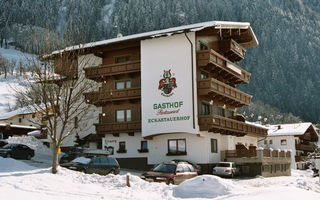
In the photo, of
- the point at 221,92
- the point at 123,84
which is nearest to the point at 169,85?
the point at 221,92

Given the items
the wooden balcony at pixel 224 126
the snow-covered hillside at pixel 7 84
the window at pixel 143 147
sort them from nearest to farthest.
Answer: the wooden balcony at pixel 224 126
the window at pixel 143 147
the snow-covered hillside at pixel 7 84

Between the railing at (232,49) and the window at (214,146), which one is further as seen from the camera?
the railing at (232,49)

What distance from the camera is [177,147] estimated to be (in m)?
38.3

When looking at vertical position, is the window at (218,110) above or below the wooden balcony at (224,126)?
above

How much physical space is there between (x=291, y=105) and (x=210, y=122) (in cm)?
13421

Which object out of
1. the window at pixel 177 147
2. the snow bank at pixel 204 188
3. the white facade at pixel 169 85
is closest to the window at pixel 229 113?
the window at pixel 177 147

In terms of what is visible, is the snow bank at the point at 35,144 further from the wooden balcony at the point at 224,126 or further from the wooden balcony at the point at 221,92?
the wooden balcony at the point at 221,92

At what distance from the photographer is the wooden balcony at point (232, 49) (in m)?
42.5

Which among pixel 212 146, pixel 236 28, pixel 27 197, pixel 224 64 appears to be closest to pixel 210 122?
pixel 212 146

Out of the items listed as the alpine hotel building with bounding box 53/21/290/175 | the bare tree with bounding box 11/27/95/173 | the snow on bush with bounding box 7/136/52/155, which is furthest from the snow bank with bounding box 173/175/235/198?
the snow on bush with bounding box 7/136/52/155

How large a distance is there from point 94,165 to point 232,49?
71.6 ft

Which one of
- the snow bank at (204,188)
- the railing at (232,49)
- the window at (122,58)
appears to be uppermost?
the railing at (232,49)

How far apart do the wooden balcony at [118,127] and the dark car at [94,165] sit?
11.2m

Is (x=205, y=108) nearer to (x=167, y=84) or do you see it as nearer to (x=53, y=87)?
(x=167, y=84)
